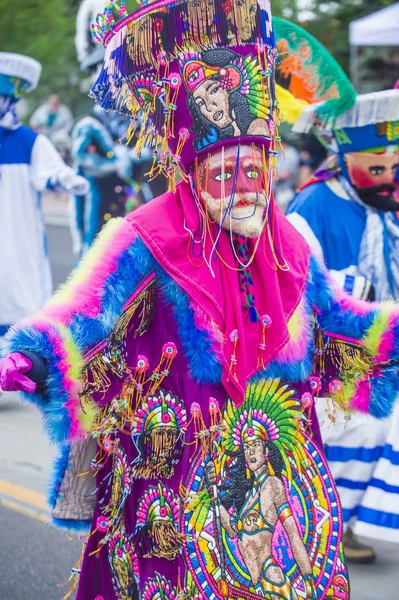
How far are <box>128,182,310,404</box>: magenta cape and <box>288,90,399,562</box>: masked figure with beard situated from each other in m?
1.30

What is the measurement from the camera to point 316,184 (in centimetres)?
447

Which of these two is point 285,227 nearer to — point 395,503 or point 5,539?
point 395,503

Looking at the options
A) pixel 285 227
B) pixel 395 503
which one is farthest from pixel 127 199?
pixel 285 227

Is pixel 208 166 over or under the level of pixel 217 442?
over

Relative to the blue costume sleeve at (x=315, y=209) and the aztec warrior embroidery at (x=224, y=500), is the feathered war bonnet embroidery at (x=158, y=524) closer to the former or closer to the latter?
the aztec warrior embroidery at (x=224, y=500)

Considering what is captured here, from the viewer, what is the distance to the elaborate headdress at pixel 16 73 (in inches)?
240

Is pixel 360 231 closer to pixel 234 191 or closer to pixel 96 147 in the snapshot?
pixel 234 191

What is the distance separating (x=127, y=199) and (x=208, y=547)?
5.32 m

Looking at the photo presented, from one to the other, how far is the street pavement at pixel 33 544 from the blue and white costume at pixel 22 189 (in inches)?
38.9

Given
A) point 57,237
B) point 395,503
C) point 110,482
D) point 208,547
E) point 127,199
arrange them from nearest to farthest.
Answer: point 208,547
point 110,482
point 395,503
point 127,199
point 57,237

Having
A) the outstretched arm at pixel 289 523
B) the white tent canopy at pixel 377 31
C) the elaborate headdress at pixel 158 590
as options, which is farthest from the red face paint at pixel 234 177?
the white tent canopy at pixel 377 31

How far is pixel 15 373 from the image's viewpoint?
7.99ft

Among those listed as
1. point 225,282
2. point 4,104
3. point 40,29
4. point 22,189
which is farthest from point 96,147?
point 40,29

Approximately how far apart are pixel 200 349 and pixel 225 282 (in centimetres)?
21
